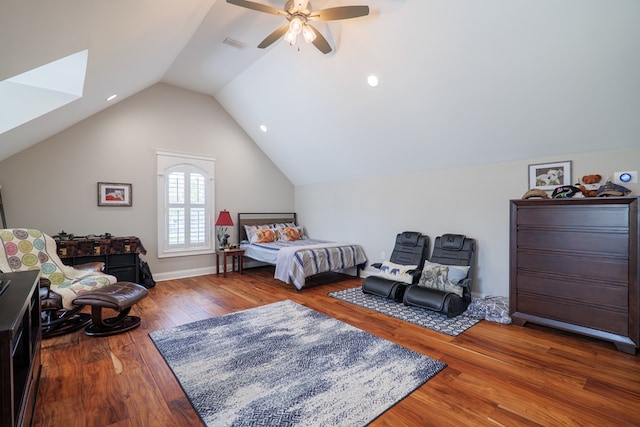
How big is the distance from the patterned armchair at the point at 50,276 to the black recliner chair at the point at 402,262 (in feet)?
10.6

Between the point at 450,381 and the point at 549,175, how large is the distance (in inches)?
108

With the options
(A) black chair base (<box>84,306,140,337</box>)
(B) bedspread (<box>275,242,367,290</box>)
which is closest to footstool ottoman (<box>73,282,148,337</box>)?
(A) black chair base (<box>84,306,140,337</box>)

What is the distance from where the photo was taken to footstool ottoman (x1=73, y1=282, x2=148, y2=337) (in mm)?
2816

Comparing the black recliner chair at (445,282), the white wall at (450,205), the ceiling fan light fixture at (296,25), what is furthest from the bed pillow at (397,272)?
the ceiling fan light fixture at (296,25)

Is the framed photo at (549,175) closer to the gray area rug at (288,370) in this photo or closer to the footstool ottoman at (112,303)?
the gray area rug at (288,370)

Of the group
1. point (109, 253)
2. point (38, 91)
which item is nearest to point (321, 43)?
point (38, 91)

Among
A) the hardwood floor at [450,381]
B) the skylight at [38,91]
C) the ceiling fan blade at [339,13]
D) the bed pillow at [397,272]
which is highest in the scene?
the ceiling fan blade at [339,13]

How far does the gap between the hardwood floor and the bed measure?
1301 mm

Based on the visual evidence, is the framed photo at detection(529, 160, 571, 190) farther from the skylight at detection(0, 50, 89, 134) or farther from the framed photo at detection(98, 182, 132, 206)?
the framed photo at detection(98, 182, 132, 206)

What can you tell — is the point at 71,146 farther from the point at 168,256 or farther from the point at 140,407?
the point at 140,407

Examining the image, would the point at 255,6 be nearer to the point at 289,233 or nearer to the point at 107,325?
the point at 107,325

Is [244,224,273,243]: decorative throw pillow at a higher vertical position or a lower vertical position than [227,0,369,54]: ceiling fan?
lower

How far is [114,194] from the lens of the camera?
4.80 m

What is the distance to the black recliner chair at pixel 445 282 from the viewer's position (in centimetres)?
339
